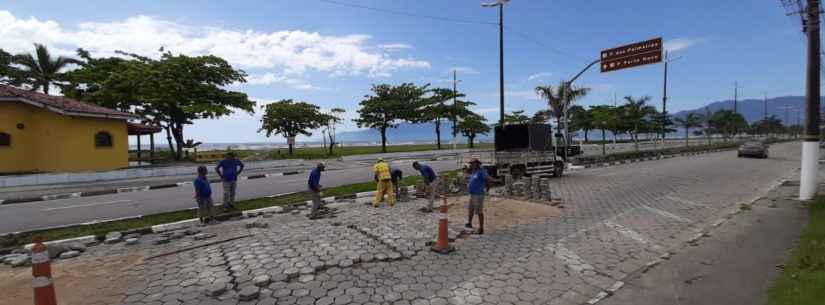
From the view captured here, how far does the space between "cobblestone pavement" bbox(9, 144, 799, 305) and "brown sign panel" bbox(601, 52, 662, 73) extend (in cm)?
847

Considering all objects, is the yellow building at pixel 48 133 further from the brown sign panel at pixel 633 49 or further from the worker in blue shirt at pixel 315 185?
the brown sign panel at pixel 633 49

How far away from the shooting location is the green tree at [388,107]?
3872 cm

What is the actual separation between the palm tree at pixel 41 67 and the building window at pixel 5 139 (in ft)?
47.5

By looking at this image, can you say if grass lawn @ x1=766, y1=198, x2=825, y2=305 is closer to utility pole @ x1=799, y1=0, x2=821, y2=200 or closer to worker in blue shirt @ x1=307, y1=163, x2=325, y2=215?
utility pole @ x1=799, y1=0, x2=821, y2=200

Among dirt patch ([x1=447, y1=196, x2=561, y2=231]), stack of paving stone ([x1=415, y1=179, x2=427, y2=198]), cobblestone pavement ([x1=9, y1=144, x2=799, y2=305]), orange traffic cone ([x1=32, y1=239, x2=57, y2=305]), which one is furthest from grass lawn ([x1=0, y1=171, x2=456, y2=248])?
orange traffic cone ([x1=32, y1=239, x2=57, y2=305])

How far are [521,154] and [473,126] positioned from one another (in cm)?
2648

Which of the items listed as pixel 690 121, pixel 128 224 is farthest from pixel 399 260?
pixel 690 121

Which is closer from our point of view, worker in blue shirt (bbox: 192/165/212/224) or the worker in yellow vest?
worker in blue shirt (bbox: 192/165/212/224)

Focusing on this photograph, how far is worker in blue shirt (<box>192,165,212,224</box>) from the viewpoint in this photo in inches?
331

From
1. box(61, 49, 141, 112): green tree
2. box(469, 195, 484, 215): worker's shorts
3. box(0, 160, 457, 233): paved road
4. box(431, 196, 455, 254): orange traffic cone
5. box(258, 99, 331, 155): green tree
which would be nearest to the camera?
box(431, 196, 455, 254): orange traffic cone

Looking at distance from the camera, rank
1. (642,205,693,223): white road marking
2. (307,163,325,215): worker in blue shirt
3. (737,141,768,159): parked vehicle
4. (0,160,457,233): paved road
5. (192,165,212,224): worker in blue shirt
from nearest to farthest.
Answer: (192,165,212,224): worker in blue shirt < (642,205,693,223): white road marking < (0,160,457,233): paved road < (307,163,325,215): worker in blue shirt < (737,141,768,159): parked vehicle

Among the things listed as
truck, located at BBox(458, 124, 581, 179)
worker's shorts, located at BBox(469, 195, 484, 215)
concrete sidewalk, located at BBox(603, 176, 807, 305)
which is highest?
truck, located at BBox(458, 124, 581, 179)

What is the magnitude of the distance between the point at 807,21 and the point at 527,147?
9.97 meters

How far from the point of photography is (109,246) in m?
6.90
